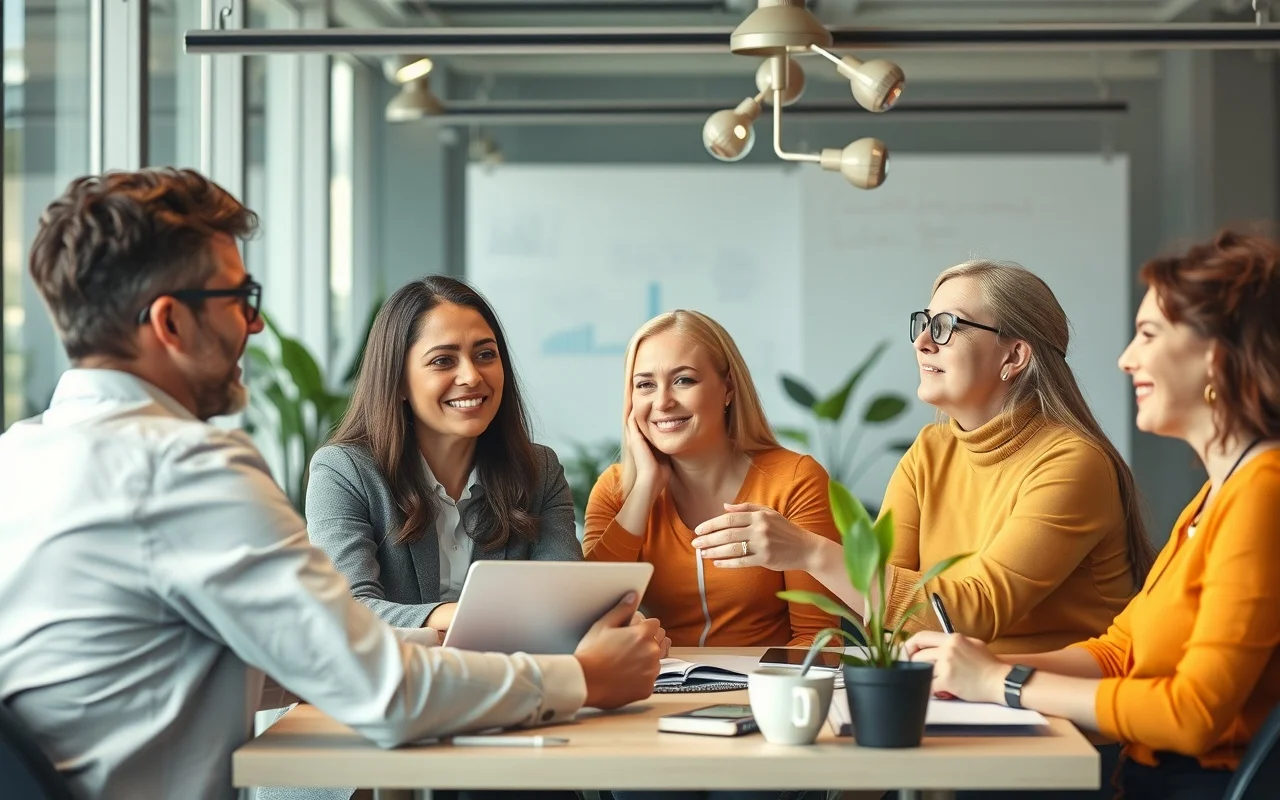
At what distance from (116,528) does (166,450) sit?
0.36 feet

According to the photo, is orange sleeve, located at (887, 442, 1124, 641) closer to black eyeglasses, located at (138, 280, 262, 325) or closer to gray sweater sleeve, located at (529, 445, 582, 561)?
gray sweater sleeve, located at (529, 445, 582, 561)

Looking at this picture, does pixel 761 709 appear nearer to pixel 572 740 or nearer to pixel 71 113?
pixel 572 740

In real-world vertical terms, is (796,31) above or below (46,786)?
above

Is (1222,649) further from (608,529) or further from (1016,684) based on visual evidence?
(608,529)

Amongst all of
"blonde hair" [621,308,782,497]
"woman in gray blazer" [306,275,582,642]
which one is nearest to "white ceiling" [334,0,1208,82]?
"blonde hair" [621,308,782,497]

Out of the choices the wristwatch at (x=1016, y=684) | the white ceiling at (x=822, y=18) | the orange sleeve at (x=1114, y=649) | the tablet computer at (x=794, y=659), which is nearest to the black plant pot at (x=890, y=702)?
the wristwatch at (x=1016, y=684)

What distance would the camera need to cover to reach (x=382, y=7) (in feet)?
23.3

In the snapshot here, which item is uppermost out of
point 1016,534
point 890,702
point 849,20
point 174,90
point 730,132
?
point 849,20

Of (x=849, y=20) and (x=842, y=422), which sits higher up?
(x=849, y=20)

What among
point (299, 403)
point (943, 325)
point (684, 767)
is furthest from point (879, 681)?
point (299, 403)

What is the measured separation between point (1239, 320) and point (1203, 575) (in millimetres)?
350

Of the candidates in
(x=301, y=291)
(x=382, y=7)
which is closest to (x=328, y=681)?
(x=301, y=291)

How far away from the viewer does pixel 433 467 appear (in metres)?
2.89

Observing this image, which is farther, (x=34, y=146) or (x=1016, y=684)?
(x=34, y=146)
